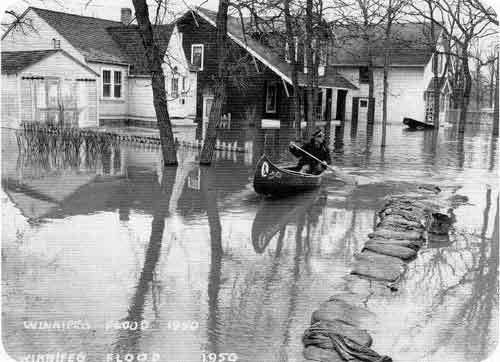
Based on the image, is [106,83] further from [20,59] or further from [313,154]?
[313,154]

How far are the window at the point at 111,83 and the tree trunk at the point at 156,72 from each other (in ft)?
43.2

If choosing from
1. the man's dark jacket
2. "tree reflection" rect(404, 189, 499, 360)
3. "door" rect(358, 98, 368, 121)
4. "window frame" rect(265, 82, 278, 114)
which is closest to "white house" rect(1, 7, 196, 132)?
"window frame" rect(265, 82, 278, 114)

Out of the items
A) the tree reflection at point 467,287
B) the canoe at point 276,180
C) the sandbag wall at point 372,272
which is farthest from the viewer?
the canoe at point 276,180

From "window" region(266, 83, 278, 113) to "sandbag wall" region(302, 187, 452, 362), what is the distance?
77.1 ft

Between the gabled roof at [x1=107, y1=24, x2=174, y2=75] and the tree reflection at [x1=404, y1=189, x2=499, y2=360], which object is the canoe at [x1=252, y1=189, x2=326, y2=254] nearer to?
the tree reflection at [x1=404, y1=189, x2=499, y2=360]

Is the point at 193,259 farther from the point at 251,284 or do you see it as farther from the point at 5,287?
the point at 5,287

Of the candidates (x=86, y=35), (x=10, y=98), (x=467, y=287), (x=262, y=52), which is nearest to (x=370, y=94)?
(x=262, y=52)

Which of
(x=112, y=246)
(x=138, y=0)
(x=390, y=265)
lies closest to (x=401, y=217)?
(x=390, y=265)

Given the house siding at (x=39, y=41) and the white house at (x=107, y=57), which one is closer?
the white house at (x=107, y=57)

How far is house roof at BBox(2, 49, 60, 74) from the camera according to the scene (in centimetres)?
2539

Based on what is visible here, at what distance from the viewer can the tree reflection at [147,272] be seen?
6150 mm

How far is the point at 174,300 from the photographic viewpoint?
751 cm

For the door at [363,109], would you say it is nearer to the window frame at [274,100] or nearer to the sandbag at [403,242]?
the window frame at [274,100]

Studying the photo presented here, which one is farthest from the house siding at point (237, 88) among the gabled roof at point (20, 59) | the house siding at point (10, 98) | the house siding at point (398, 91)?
the house siding at point (10, 98)
